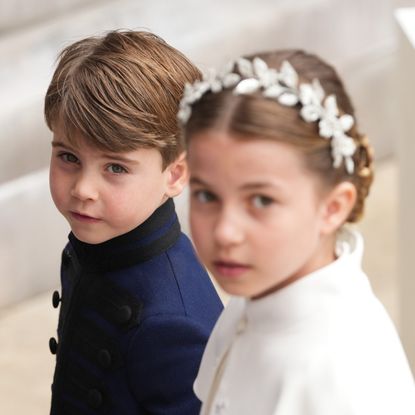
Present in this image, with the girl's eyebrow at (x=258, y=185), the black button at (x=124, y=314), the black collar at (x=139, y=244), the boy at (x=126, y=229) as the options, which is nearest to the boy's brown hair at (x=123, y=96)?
the boy at (x=126, y=229)

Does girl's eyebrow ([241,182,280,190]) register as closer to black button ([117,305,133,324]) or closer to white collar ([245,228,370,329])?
white collar ([245,228,370,329])

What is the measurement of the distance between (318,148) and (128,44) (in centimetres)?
54

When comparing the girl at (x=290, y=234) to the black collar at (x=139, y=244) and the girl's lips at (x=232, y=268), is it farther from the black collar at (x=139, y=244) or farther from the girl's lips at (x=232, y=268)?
the black collar at (x=139, y=244)

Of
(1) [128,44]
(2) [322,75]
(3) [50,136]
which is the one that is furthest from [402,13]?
(2) [322,75]

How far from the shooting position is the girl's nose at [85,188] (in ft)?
6.64

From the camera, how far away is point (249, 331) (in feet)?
5.71

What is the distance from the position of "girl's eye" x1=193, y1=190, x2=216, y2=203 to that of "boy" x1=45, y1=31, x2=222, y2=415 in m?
0.39

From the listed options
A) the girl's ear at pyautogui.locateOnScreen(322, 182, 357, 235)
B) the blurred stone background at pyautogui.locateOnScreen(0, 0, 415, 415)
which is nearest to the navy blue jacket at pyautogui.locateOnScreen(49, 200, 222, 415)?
the girl's ear at pyautogui.locateOnScreen(322, 182, 357, 235)

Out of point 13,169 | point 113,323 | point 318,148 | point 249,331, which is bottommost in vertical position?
point 13,169

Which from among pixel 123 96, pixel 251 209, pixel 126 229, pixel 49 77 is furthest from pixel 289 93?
pixel 49 77

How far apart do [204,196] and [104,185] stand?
420 millimetres

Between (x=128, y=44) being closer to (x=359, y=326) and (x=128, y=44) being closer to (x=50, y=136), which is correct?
(x=359, y=326)

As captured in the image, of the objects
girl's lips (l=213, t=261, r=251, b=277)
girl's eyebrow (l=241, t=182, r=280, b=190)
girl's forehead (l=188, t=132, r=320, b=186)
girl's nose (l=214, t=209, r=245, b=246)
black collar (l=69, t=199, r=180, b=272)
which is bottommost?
black collar (l=69, t=199, r=180, b=272)

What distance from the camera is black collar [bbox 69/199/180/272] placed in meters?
2.13
